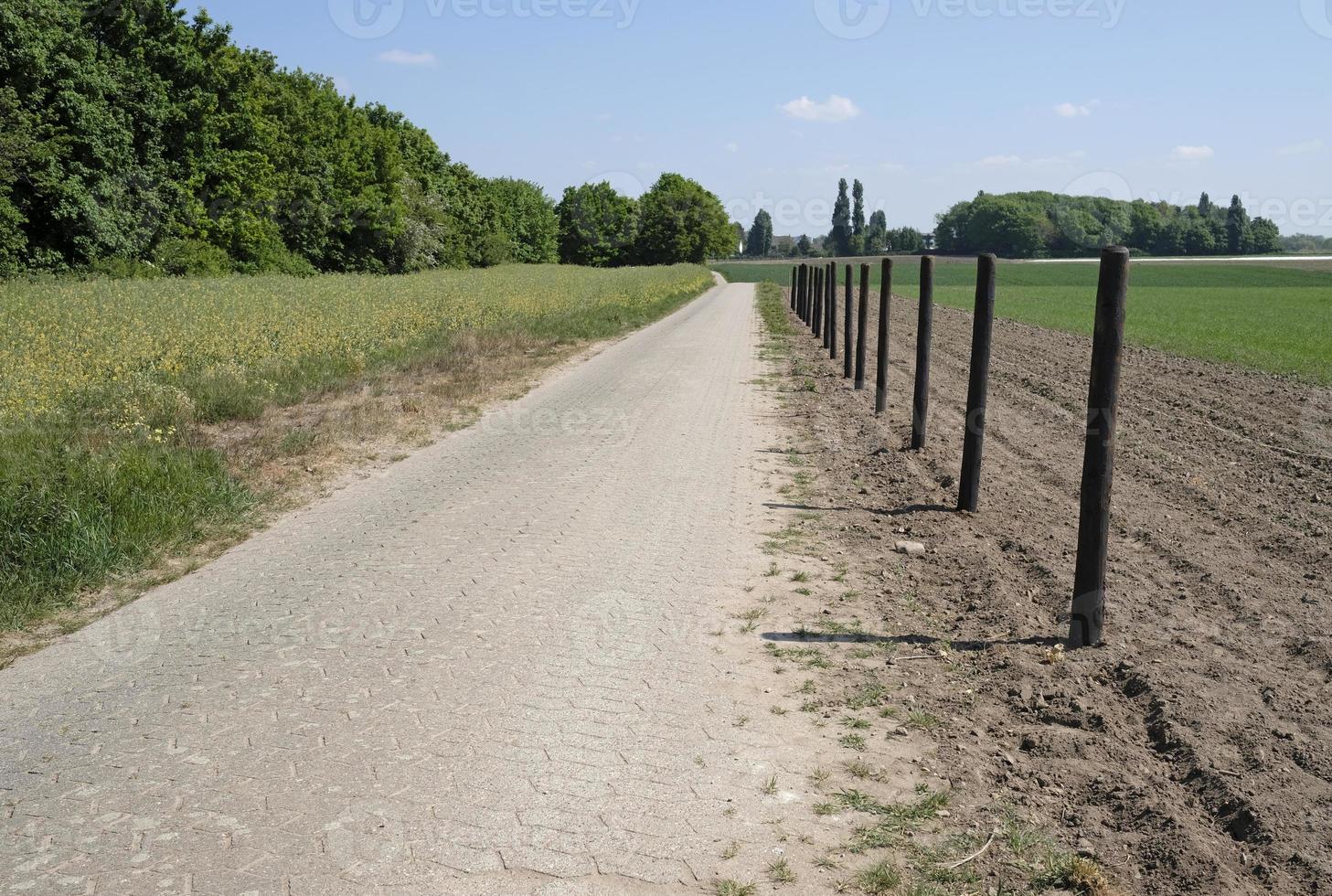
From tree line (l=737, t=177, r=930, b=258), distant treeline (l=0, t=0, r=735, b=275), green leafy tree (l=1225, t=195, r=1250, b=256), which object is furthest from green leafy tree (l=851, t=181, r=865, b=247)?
distant treeline (l=0, t=0, r=735, b=275)

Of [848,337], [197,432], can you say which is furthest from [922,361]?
[197,432]

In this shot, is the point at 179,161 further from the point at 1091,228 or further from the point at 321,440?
the point at 1091,228

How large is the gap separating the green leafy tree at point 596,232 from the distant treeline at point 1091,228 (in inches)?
1589

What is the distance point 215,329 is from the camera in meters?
16.0

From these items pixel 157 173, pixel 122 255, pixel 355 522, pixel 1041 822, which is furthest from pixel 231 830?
pixel 157 173

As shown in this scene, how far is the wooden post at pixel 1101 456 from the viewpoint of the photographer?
5070mm

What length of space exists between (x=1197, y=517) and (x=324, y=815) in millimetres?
6554

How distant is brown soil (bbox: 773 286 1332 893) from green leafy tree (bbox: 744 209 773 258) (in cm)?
18642

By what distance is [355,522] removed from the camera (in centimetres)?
751

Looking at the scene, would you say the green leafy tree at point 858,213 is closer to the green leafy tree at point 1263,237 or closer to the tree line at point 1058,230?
the tree line at point 1058,230

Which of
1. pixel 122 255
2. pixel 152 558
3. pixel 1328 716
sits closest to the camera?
pixel 1328 716

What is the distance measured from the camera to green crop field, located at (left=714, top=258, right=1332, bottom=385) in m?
21.2

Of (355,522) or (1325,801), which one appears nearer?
(1325,801)

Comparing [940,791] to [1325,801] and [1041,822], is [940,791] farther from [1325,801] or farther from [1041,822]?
[1325,801]
